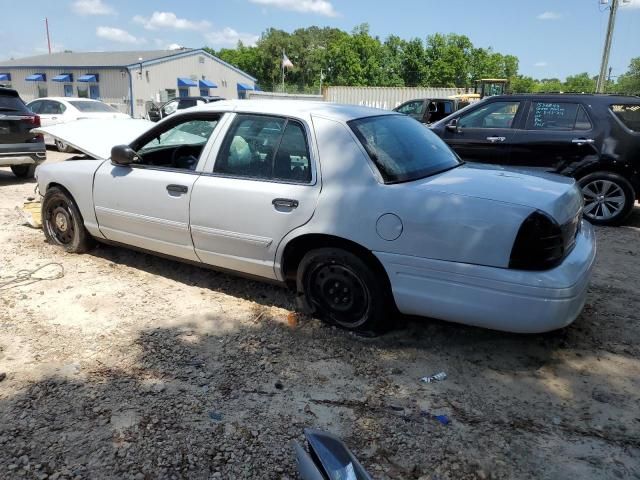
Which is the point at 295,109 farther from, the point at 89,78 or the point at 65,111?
the point at 89,78

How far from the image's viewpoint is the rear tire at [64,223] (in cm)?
499

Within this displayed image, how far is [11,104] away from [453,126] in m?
7.61

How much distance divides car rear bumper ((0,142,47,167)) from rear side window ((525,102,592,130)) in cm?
835

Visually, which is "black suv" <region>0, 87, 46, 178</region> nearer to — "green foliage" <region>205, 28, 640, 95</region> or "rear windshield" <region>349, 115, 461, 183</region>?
"rear windshield" <region>349, 115, 461, 183</region>

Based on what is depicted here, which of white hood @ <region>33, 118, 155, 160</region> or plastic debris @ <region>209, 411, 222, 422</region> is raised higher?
white hood @ <region>33, 118, 155, 160</region>

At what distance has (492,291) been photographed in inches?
114

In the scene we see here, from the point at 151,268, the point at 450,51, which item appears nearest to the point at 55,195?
the point at 151,268

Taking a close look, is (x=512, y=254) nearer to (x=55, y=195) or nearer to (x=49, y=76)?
(x=55, y=195)

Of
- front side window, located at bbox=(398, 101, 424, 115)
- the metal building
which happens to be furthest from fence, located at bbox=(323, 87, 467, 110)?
the metal building

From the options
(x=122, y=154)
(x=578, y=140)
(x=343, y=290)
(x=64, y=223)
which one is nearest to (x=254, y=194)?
(x=343, y=290)

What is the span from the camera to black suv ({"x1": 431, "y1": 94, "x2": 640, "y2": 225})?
654cm

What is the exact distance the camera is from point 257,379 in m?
3.06

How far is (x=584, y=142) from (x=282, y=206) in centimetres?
498

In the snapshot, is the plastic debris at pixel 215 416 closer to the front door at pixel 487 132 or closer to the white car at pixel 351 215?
the white car at pixel 351 215
